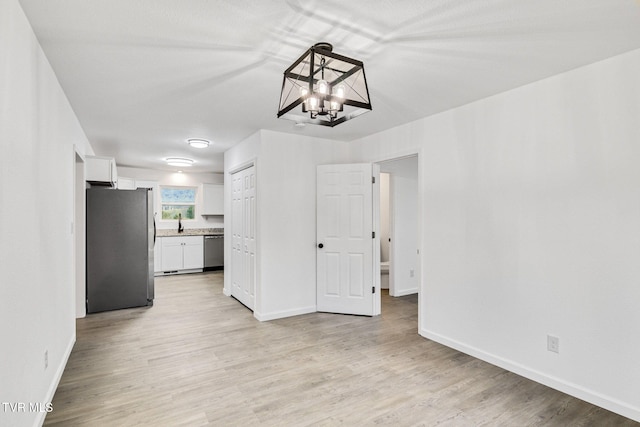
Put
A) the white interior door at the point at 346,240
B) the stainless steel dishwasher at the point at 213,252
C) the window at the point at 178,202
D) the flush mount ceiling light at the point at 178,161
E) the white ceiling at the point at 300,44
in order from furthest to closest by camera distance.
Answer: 1. the window at the point at 178,202
2. the stainless steel dishwasher at the point at 213,252
3. the flush mount ceiling light at the point at 178,161
4. the white interior door at the point at 346,240
5. the white ceiling at the point at 300,44

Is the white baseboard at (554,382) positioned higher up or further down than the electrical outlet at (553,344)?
further down

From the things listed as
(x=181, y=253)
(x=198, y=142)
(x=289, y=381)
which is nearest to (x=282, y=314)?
(x=289, y=381)

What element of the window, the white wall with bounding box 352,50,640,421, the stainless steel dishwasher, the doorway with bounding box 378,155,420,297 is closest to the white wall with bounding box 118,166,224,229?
the window

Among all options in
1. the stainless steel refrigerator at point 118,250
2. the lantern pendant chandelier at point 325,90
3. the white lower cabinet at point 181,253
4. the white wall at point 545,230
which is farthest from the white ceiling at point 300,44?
the white lower cabinet at point 181,253

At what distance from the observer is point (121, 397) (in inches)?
96.6

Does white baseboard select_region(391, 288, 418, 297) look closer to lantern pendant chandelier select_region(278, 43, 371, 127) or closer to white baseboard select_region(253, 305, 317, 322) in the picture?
white baseboard select_region(253, 305, 317, 322)

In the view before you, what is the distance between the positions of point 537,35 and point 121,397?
371cm

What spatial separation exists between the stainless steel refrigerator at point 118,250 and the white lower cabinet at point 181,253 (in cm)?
254

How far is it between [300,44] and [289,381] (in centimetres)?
250

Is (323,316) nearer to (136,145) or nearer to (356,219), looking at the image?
(356,219)

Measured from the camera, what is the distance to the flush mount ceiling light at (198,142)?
188 inches

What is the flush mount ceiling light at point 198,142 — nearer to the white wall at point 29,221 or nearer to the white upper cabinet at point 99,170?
the white upper cabinet at point 99,170

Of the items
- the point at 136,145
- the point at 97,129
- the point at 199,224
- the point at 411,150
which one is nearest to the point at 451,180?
the point at 411,150

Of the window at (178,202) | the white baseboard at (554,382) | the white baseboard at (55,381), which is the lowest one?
the white baseboard at (554,382)
